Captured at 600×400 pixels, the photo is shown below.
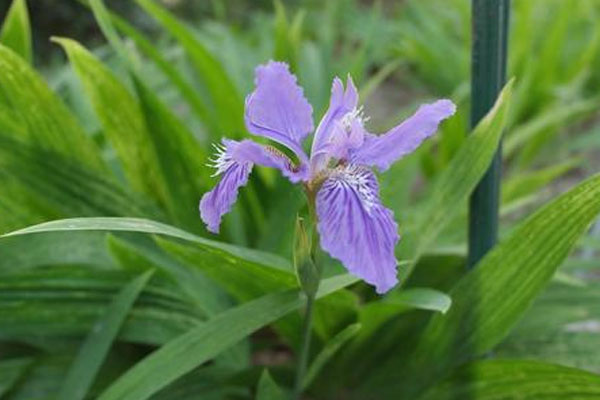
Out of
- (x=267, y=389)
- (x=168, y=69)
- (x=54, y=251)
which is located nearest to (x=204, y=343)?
(x=267, y=389)

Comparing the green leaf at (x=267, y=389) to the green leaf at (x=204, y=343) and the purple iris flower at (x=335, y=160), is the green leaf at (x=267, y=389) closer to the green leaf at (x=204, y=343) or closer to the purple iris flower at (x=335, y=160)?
the green leaf at (x=204, y=343)

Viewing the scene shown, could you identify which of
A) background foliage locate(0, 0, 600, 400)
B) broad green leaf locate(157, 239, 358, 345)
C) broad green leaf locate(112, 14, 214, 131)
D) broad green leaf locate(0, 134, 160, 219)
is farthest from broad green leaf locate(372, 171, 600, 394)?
broad green leaf locate(112, 14, 214, 131)

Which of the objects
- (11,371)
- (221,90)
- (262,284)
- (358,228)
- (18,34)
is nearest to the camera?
(358,228)

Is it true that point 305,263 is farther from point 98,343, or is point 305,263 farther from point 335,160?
point 98,343

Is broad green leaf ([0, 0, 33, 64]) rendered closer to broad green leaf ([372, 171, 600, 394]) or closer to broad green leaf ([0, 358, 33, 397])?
broad green leaf ([0, 358, 33, 397])

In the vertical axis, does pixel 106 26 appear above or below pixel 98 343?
above

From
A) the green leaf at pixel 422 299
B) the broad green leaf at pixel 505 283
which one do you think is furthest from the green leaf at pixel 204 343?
the broad green leaf at pixel 505 283

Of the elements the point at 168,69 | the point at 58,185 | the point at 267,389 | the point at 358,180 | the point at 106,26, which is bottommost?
the point at 267,389
